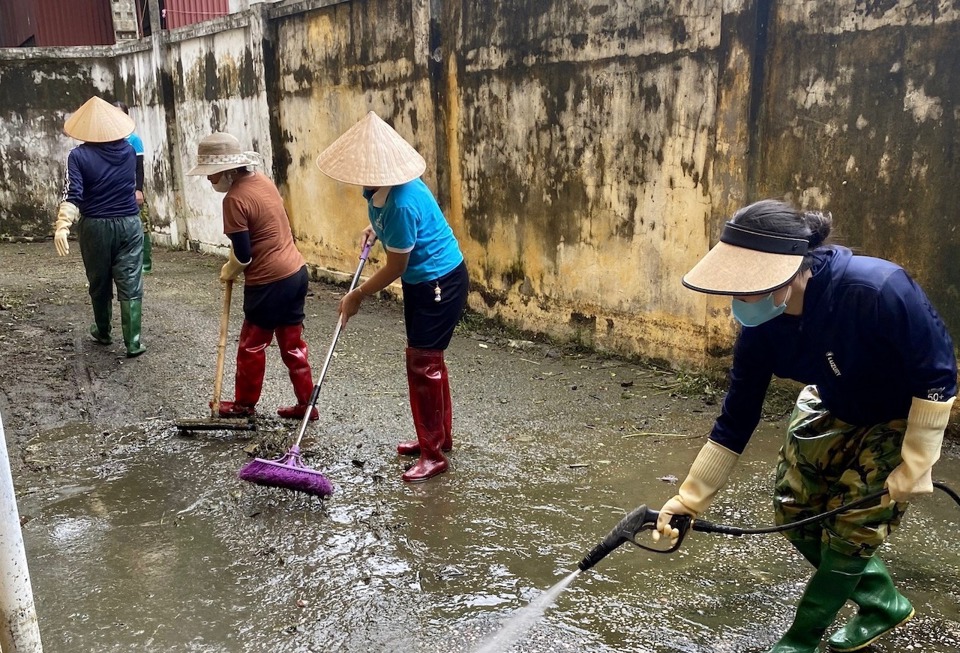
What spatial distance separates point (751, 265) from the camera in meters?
2.08

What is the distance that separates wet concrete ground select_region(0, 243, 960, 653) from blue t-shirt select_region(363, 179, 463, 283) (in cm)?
112

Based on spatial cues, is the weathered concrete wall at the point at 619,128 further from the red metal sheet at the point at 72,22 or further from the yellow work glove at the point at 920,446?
the red metal sheet at the point at 72,22

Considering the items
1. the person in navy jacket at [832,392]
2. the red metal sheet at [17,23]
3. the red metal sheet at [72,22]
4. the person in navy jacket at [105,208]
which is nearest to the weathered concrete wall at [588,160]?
the person in navy jacket at [105,208]

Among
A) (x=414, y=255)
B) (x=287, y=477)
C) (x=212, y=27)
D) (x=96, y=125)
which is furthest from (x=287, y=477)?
(x=212, y=27)

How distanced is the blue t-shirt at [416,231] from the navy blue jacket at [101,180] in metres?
3.12

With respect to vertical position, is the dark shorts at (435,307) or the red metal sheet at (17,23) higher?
the red metal sheet at (17,23)

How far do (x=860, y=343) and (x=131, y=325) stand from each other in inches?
219

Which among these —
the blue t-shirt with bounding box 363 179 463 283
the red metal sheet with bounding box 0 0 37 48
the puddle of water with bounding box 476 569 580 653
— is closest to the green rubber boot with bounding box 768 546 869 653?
the puddle of water with bounding box 476 569 580 653

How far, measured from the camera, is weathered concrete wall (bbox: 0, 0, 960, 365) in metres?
4.18

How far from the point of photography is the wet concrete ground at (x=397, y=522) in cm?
278

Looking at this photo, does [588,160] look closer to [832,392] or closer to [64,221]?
[832,392]

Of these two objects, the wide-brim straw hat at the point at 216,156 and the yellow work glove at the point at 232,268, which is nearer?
the wide-brim straw hat at the point at 216,156

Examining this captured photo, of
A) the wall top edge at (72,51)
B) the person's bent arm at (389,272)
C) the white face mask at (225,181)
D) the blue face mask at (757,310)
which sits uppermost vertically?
the wall top edge at (72,51)

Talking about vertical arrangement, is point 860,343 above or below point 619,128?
below
